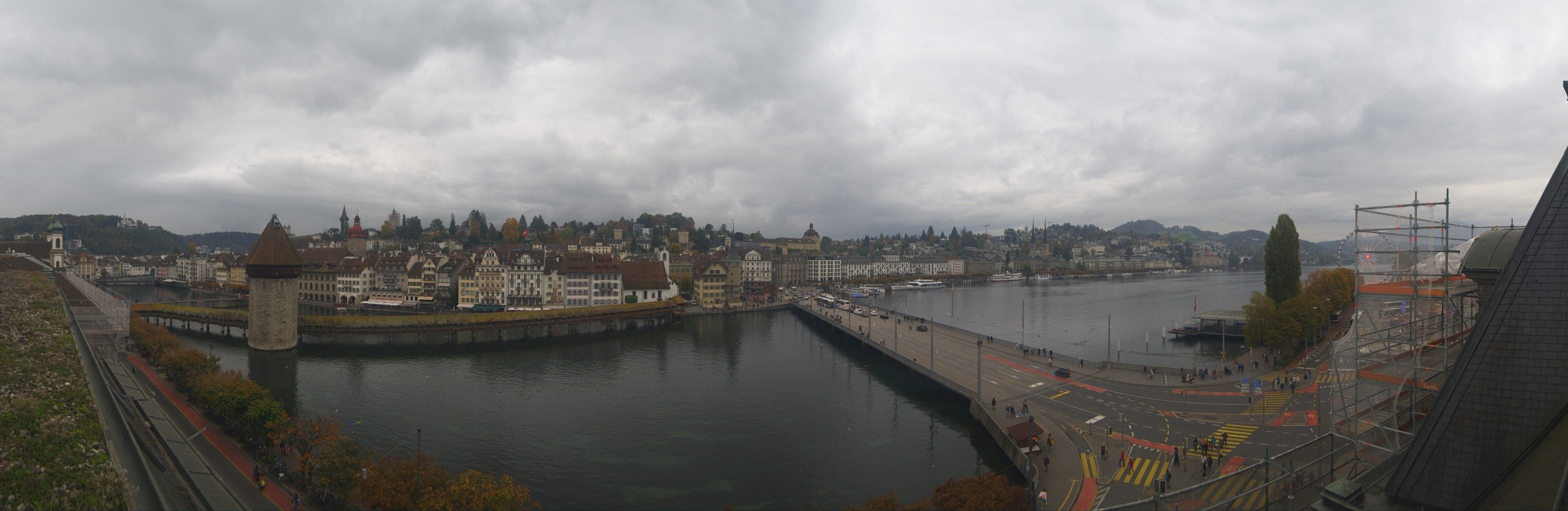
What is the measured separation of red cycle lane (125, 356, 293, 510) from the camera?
16172 millimetres

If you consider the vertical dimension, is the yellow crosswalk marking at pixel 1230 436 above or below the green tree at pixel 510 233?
below

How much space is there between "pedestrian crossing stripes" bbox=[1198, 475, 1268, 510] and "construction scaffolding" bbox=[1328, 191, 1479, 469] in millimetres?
2069

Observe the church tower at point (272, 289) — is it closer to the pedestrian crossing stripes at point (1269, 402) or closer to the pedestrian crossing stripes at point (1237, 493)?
the pedestrian crossing stripes at point (1237, 493)

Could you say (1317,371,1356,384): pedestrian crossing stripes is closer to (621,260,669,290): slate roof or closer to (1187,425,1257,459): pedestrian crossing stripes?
(1187,425,1257,459): pedestrian crossing stripes

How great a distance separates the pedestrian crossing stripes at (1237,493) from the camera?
13508 millimetres

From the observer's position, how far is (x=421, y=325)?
49.8m

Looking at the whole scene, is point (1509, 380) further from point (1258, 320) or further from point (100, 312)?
point (100, 312)

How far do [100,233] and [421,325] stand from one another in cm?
15775

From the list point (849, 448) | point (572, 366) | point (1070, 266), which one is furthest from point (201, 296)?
point (1070, 266)

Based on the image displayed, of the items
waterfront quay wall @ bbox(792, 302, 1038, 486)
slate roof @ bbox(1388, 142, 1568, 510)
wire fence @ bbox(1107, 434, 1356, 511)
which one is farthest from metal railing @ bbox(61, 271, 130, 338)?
slate roof @ bbox(1388, 142, 1568, 510)

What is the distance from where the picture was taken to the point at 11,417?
880cm

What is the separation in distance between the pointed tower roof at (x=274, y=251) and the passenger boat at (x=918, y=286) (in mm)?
93388

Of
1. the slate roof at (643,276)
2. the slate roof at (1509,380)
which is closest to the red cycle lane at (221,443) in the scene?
the slate roof at (1509,380)

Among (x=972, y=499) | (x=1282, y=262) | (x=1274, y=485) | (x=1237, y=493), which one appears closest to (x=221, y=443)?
(x=972, y=499)
